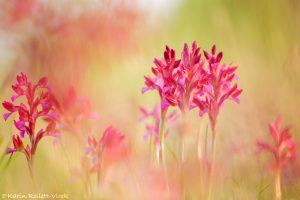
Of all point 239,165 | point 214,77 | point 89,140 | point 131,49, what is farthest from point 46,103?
point 131,49

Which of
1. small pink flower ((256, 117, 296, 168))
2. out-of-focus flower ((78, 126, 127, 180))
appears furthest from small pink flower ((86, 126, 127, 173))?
small pink flower ((256, 117, 296, 168))

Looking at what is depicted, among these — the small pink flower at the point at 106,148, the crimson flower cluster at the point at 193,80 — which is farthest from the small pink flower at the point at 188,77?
the small pink flower at the point at 106,148

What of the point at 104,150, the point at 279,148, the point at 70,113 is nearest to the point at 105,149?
the point at 104,150

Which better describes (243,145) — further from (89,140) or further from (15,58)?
(15,58)

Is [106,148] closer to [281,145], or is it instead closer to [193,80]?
[193,80]

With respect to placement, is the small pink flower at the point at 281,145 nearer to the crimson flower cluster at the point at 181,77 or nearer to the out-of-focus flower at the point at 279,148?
the out-of-focus flower at the point at 279,148

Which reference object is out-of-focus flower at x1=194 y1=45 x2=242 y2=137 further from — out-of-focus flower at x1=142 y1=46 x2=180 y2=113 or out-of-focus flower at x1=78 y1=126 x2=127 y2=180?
out-of-focus flower at x1=78 y1=126 x2=127 y2=180
